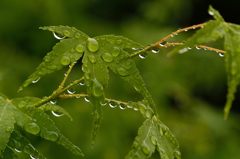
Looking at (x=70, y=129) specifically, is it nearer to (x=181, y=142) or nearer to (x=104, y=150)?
(x=104, y=150)

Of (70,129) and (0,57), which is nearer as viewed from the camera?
(70,129)

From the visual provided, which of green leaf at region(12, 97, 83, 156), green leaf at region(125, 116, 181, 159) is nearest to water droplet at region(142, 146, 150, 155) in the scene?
green leaf at region(125, 116, 181, 159)

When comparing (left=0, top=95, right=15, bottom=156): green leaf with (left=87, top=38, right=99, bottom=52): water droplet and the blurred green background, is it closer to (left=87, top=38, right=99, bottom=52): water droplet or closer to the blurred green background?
(left=87, top=38, right=99, bottom=52): water droplet

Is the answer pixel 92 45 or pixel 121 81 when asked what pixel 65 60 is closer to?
Answer: pixel 92 45

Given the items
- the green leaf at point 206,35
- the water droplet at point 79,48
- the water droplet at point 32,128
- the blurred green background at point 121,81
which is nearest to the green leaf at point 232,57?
the green leaf at point 206,35

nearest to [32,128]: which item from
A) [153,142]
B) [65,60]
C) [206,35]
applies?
[65,60]

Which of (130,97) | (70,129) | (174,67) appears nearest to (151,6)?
(174,67)

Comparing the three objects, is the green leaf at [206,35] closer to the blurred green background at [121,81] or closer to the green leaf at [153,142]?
the green leaf at [153,142]
